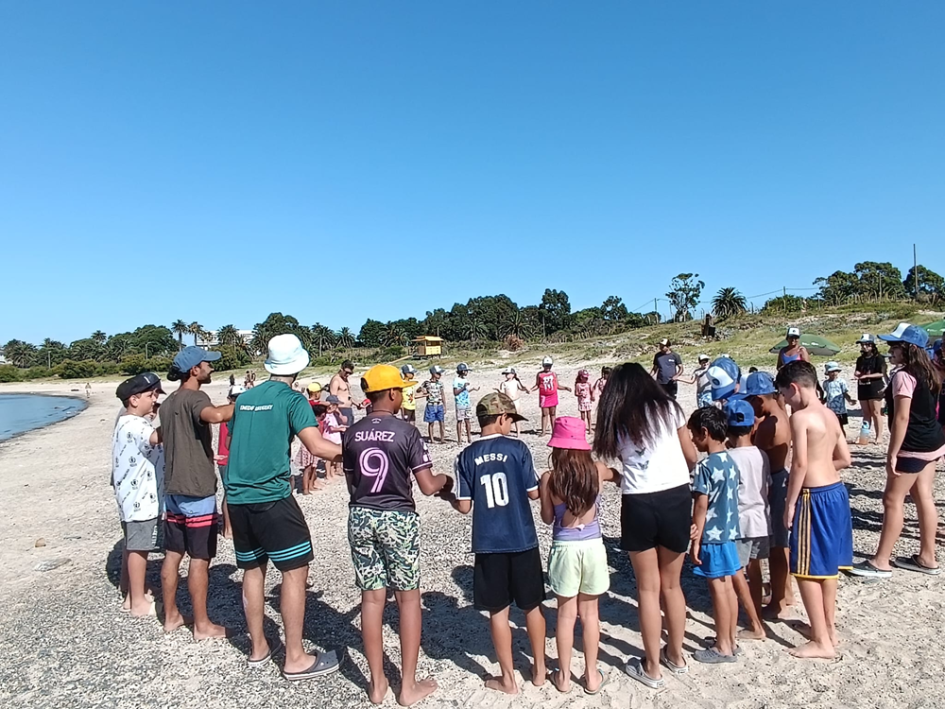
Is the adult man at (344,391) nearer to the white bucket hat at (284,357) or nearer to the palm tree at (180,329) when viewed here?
the white bucket hat at (284,357)

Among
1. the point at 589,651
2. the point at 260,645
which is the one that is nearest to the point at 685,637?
the point at 589,651

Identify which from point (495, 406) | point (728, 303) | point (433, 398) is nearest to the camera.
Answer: point (495, 406)

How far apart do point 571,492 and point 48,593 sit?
17.6 ft

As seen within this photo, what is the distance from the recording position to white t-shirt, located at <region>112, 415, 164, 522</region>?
4.74m

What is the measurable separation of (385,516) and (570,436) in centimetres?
115

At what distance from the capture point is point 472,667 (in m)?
3.98

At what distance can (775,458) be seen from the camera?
4293 mm

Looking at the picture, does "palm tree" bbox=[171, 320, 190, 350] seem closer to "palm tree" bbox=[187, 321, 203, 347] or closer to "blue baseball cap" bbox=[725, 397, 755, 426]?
"palm tree" bbox=[187, 321, 203, 347]

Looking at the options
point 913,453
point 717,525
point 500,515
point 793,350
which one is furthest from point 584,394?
point 500,515

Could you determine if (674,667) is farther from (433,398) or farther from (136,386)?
(433,398)

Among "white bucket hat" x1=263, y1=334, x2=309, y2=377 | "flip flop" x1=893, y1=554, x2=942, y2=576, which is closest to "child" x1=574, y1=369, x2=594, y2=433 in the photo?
"flip flop" x1=893, y1=554, x2=942, y2=576

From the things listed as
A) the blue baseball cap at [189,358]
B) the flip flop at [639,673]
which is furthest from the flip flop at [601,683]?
the blue baseball cap at [189,358]

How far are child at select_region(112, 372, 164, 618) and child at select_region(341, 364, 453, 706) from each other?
6.99ft

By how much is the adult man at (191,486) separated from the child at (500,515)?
75.2 inches
